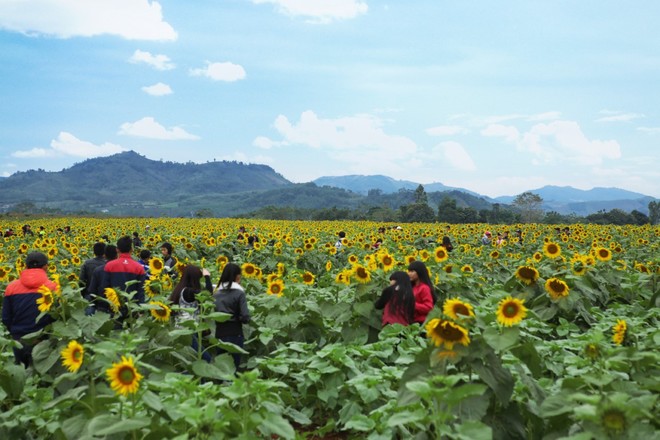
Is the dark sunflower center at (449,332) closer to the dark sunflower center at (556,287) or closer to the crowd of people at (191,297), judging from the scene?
the crowd of people at (191,297)

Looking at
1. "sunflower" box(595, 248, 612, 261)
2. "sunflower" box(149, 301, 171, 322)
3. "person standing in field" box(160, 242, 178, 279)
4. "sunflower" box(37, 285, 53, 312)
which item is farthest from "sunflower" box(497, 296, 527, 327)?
"person standing in field" box(160, 242, 178, 279)

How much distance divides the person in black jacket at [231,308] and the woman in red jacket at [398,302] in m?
1.55

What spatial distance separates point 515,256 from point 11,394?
11516 mm

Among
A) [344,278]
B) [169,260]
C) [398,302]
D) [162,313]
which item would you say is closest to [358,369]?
[398,302]

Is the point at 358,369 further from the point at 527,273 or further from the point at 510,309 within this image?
the point at 527,273

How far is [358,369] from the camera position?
17.8ft

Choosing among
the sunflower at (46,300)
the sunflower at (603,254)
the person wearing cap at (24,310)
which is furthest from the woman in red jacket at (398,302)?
the sunflower at (603,254)

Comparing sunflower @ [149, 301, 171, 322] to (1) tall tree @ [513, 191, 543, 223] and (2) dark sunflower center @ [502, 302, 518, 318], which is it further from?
(1) tall tree @ [513, 191, 543, 223]

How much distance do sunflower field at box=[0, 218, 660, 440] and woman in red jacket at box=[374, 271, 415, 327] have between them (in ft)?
0.97

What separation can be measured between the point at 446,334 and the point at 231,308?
3536 mm

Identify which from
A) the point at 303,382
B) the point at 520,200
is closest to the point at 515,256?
the point at 303,382

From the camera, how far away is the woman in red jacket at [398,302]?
6297mm

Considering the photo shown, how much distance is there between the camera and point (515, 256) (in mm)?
13727

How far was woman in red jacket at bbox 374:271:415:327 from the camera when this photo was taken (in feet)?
20.7
